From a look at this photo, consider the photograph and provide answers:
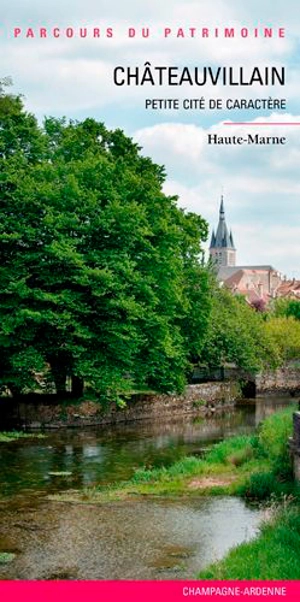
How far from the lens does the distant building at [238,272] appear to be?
14964cm

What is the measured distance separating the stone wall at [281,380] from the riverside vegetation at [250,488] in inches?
1245

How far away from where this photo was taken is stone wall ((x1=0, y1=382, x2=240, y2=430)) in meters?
35.7

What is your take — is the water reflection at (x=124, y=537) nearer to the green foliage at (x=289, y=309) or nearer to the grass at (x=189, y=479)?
the grass at (x=189, y=479)

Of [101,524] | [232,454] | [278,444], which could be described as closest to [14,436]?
[232,454]

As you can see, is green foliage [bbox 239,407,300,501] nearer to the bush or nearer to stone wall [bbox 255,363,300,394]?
the bush

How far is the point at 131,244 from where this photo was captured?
36.4m

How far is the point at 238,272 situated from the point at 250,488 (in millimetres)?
133185

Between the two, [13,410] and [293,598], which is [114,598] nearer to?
[293,598]

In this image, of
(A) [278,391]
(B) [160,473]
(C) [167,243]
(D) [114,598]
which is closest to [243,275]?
(A) [278,391]

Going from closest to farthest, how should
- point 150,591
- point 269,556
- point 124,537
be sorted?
point 150,591 → point 269,556 → point 124,537

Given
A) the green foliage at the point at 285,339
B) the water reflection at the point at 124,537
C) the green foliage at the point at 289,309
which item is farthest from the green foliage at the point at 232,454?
the green foliage at the point at 289,309

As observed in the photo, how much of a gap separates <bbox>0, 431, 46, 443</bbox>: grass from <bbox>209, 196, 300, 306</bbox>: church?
Result: 353 ft

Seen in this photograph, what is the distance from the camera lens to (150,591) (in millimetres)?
11102

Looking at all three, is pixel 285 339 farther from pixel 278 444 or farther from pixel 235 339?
pixel 278 444
